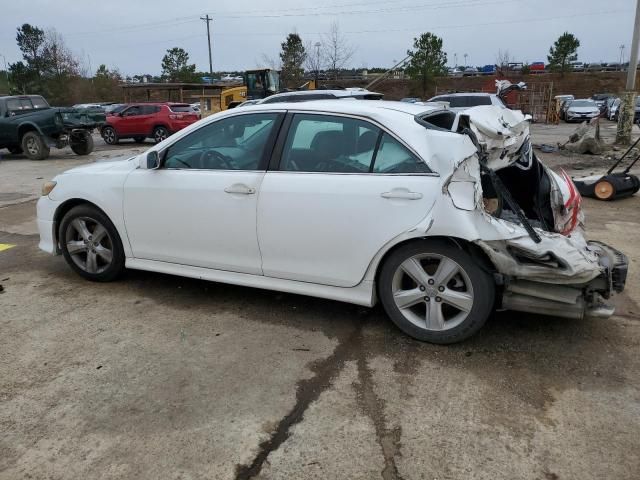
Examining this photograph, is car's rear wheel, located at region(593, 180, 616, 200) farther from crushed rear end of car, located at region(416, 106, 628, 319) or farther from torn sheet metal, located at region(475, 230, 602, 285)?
torn sheet metal, located at region(475, 230, 602, 285)

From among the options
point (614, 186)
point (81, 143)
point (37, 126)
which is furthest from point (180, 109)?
point (614, 186)

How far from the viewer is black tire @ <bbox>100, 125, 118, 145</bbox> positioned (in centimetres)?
2105

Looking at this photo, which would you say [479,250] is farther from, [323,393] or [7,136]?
[7,136]

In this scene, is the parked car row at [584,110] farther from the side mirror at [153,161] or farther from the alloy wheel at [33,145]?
the side mirror at [153,161]

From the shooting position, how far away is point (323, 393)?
3.04 m

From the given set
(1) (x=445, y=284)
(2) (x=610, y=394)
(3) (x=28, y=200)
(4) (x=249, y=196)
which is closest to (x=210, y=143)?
(4) (x=249, y=196)

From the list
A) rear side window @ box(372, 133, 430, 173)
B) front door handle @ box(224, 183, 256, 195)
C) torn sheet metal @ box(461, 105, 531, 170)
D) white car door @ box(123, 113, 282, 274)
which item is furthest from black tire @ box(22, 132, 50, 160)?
torn sheet metal @ box(461, 105, 531, 170)

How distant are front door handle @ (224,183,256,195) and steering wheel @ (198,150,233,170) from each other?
0.66 ft

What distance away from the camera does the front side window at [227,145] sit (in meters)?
3.94

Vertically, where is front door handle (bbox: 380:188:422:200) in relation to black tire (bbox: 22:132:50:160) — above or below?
above

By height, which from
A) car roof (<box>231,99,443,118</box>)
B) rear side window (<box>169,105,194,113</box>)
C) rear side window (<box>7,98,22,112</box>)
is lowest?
rear side window (<box>169,105,194,113</box>)

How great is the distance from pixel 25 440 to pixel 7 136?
16428 millimetres

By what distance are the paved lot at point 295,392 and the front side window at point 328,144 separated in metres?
1.16

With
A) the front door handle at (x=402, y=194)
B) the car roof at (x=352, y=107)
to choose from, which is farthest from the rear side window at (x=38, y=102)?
the front door handle at (x=402, y=194)
